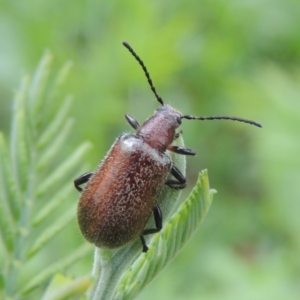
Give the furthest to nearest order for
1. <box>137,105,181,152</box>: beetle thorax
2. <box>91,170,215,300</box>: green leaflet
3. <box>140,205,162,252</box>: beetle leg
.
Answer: <box>137,105,181,152</box>: beetle thorax → <box>140,205,162,252</box>: beetle leg → <box>91,170,215,300</box>: green leaflet

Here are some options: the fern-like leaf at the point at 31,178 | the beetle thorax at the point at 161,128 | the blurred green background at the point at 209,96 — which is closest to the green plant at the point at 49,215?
the fern-like leaf at the point at 31,178

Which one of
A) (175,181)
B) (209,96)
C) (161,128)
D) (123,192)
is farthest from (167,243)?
(209,96)

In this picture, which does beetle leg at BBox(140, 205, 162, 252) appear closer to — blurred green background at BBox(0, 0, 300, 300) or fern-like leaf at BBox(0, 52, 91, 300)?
fern-like leaf at BBox(0, 52, 91, 300)

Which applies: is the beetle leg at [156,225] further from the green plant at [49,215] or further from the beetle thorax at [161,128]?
the beetle thorax at [161,128]

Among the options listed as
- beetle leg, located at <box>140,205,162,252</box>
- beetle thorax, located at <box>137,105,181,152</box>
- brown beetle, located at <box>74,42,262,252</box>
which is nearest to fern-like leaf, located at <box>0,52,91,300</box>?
brown beetle, located at <box>74,42,262,252</box>

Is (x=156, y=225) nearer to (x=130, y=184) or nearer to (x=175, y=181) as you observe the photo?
(x=175, y=181)

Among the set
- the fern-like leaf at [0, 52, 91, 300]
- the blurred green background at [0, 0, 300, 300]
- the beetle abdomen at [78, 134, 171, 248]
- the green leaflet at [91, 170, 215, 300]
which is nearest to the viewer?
the green leaflet at [91, 170, 215, 300]

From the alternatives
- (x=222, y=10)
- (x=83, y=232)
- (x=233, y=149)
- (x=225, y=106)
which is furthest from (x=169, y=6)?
(x=83, y=232)
